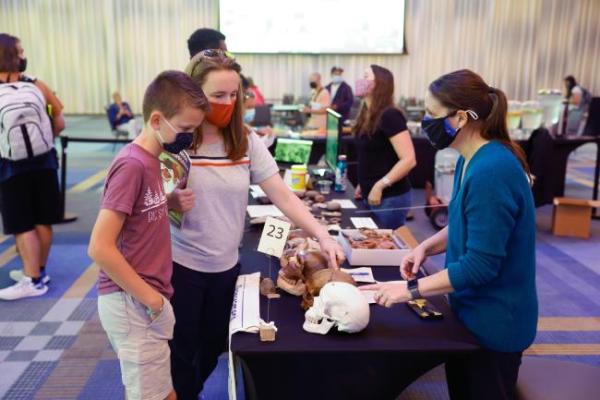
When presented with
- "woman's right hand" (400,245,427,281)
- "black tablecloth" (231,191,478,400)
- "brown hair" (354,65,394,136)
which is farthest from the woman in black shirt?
"black tablecloth" (231,191,478,400)

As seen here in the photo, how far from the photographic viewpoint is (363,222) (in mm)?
2508

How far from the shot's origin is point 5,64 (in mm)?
3039

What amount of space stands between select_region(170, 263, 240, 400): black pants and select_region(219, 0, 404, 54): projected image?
1051cm

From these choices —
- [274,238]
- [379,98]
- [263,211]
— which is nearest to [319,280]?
[274,238]

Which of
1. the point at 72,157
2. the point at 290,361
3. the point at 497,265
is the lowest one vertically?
the point at 72,157

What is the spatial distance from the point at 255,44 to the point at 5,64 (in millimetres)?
9216

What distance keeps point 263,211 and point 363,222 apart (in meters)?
0.51

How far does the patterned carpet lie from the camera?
96.8 inches

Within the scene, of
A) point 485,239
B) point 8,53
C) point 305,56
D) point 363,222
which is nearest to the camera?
point 485,239

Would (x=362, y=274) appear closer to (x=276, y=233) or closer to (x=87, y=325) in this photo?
(x=276, y=233)

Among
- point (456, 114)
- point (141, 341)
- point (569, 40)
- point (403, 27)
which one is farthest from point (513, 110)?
point (569, 40)

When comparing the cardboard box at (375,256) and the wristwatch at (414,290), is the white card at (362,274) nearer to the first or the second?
the cardboard box at (375,256)

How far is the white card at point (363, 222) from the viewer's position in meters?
2.45

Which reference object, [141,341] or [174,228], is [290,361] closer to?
[141,341]
